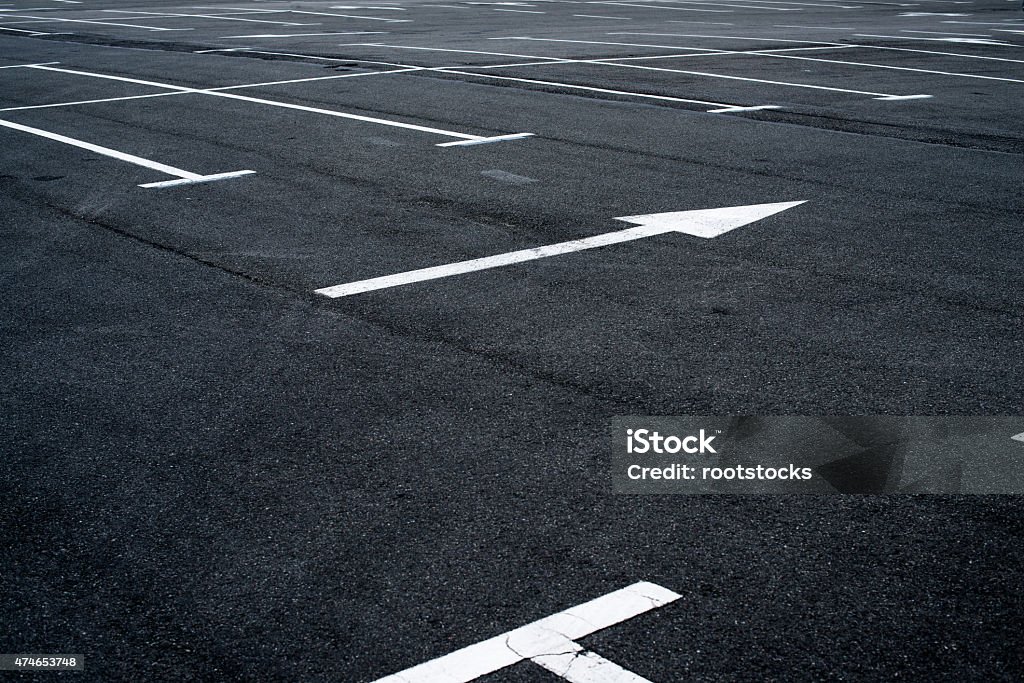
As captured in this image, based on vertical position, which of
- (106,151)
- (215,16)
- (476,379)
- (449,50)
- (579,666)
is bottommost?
(579,666)

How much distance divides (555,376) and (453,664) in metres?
2.34

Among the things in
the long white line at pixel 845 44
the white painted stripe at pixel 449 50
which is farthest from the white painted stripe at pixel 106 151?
the long white line at pixel 845 44

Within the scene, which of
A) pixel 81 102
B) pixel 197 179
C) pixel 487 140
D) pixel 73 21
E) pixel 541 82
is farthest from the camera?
pixel 73 21

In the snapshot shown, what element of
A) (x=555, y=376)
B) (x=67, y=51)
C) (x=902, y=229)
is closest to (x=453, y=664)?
(x=555, y=376)

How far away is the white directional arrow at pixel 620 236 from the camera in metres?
7.04

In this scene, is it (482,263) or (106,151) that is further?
(106,151)

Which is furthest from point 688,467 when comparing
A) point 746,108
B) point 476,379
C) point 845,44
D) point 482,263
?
point 845,44

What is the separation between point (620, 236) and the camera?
7.98m

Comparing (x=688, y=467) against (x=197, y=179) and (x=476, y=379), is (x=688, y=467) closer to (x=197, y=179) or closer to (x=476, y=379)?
(x=476, y=379)

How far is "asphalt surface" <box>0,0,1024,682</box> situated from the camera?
3.57m

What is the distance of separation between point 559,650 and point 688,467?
1.38m

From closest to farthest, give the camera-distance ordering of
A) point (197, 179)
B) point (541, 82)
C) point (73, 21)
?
point (197, 179) < point (541, 82) < point (73, 21)

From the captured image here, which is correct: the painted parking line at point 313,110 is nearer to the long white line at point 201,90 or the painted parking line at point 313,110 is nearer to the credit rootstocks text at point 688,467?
the long white line at point 201,90

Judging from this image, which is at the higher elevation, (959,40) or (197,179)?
(959,40)
